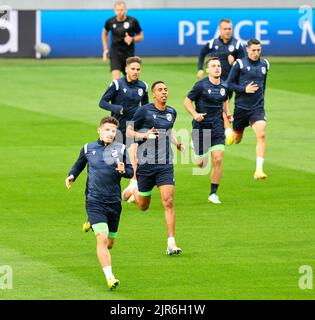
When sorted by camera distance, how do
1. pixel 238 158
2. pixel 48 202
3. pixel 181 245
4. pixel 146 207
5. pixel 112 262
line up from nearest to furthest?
1. pixel 112 262
2. pixel 181 245
3. pixel 146 207
4. pixel 48 202
5. pixel 238 158

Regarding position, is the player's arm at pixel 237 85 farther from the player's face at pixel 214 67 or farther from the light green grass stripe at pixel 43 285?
the light green grass stripe at pixel 43 285

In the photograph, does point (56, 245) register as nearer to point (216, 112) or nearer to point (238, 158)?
point (216, 112)

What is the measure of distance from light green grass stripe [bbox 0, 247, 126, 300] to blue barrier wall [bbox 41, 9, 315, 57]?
2659 cm

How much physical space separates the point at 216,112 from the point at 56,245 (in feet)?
16.1

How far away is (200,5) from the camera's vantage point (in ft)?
148

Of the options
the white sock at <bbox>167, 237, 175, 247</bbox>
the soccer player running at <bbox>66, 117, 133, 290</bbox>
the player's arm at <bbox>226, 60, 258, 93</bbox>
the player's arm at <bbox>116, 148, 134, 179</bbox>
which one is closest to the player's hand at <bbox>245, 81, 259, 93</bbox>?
the player's arm at <bbox>226, 60, 258, 93</bbox>

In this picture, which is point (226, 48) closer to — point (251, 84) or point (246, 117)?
point (246, 117)

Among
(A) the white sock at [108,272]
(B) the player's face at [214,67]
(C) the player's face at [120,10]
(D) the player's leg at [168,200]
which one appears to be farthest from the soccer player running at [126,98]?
(C) the player's face at [120,10]

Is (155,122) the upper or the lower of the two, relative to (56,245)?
upper

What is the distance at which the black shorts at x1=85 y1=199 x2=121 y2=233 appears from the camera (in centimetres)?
1634

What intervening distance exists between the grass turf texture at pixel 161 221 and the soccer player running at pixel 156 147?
71 centimetres

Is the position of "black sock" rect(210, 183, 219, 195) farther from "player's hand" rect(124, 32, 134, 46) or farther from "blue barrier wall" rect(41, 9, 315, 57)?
"blue barrier wall" rect(41, 9, 315, 57)

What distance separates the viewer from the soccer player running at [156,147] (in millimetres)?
18516
